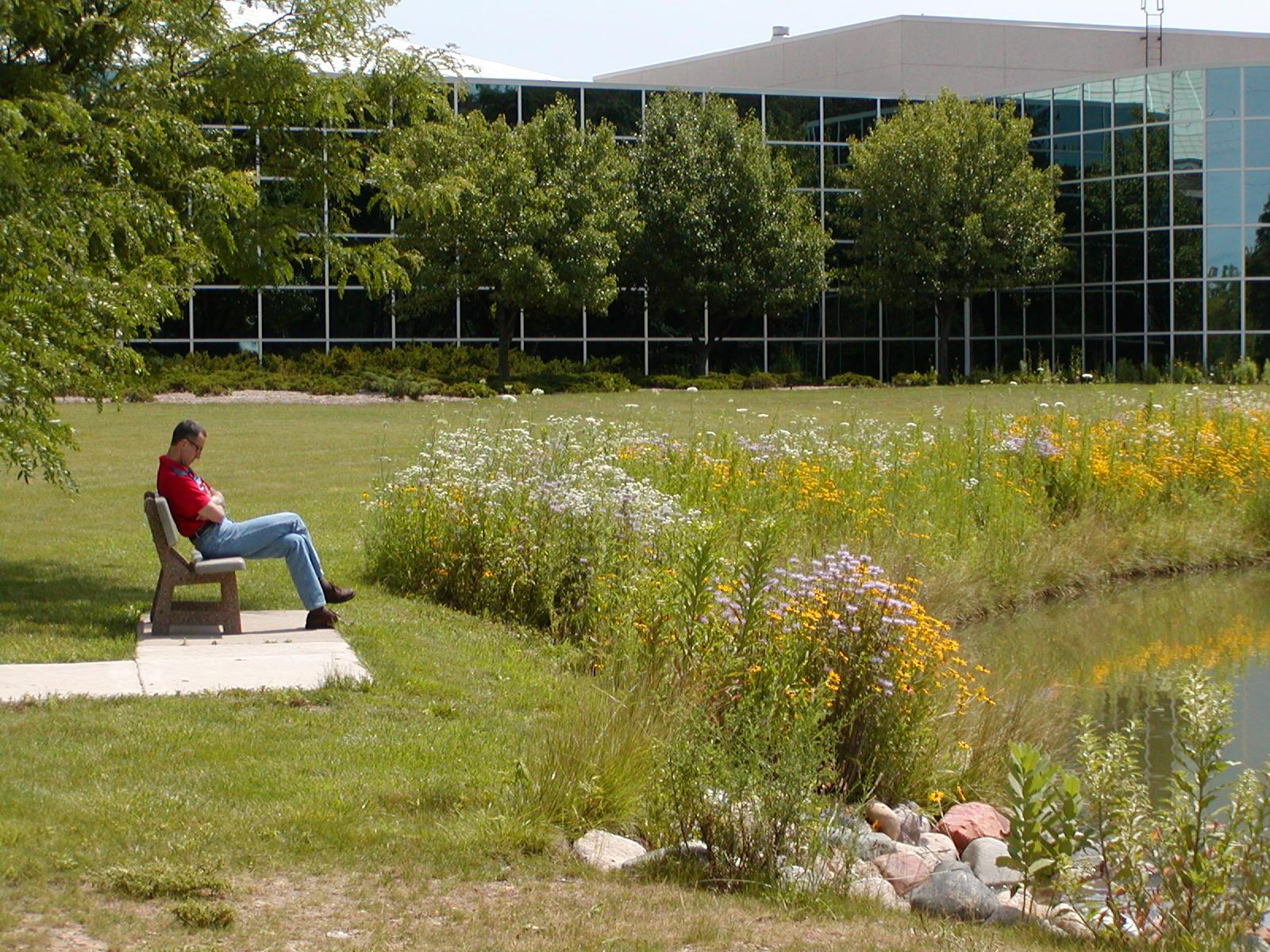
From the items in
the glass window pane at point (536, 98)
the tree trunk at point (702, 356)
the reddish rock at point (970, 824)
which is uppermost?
the glass window pane at point (536, 98)

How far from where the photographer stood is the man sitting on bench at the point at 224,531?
998cm

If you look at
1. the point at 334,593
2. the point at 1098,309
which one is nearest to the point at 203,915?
the point at 334,593

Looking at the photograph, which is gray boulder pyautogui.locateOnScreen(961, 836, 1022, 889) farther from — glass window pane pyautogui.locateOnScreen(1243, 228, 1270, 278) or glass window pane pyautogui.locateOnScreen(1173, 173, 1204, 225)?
glass window pane pyautogui.locateOnScreen(1173, 173, 1204, 225)

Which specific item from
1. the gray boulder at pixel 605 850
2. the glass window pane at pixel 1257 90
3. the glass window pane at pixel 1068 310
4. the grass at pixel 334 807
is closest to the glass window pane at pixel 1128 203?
the glass window pane at pixel 1068 310

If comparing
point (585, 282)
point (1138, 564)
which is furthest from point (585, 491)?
point (585, 282)

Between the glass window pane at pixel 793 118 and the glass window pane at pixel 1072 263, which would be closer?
the glass window pane at pixel 1072 263

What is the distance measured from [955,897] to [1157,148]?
129 ft

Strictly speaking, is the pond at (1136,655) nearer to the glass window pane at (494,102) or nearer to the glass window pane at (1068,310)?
the glass window pane at (1068,310)

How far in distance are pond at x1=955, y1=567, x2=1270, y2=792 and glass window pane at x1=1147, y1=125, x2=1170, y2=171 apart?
88.6 ft

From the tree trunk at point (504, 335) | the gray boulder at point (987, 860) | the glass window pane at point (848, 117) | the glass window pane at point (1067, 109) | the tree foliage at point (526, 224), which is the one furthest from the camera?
the glass window pane at point (848, 117)

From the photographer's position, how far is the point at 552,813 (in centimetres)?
634

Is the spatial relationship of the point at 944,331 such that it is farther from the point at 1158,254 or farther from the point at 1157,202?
the point at 1157,202

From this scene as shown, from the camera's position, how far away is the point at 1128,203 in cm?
4297

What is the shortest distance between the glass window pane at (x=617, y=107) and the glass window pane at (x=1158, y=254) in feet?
45.7
